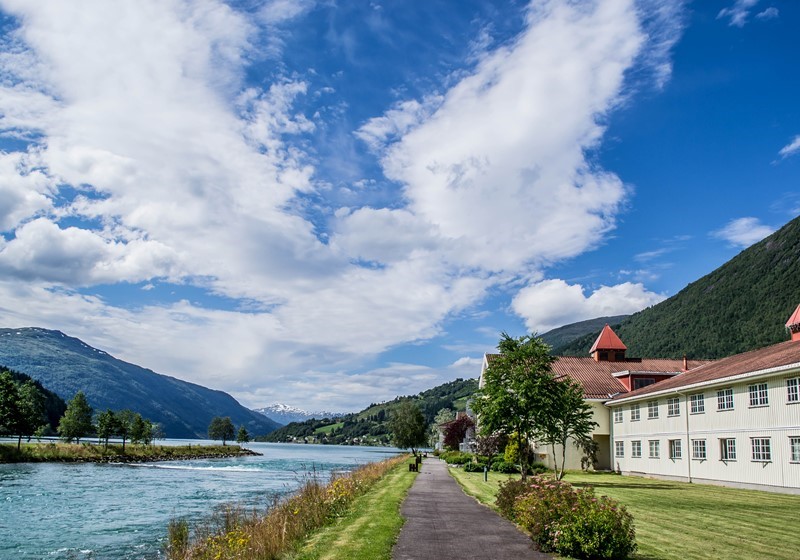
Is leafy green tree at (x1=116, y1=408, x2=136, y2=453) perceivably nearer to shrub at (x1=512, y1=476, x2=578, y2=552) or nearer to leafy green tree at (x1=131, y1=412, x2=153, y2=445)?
leafy green tree at (x1=131, y1=412, x2=153, y2=445)

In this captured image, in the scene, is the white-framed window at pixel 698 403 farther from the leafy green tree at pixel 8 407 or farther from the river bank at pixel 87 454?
the leafy green tree at pixel 8 407

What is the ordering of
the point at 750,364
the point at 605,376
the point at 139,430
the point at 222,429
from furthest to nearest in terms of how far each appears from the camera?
the point at 222,429
the point at 139,430
the point at 605,376
the point at 750,364

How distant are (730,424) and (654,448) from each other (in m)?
9.59

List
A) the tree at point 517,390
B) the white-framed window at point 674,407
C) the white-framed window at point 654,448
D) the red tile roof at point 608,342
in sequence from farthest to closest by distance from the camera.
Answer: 1. the red tile roof at point 608,342
2. the white-framed window at point 654,448
3. the white-framed window at point 674,407
4. the tree at point 517,390

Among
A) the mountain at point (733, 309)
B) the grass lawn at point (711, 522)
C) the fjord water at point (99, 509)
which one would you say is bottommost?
the fjord water at point (99, 509)

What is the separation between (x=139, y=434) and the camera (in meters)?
86.9

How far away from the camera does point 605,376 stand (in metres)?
52.1

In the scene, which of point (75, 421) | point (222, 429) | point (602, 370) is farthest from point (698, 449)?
point (222, 429)

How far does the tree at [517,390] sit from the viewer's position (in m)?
24.7

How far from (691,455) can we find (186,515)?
26.6m

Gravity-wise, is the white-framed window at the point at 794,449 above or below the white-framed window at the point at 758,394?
below

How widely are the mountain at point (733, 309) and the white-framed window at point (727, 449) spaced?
94.1m

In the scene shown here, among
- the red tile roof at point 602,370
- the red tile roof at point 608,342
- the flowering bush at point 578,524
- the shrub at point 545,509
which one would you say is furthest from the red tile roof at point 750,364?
the red tile roof at point 608,342

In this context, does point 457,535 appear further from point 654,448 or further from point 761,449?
point 654,448
